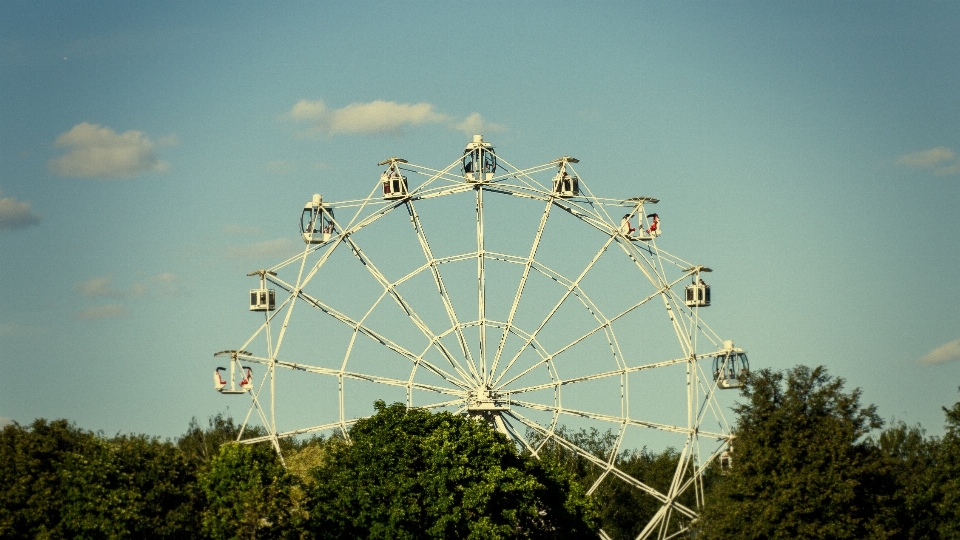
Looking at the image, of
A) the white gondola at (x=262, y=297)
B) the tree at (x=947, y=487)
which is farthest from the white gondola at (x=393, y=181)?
the tree at (x=947, y=487)

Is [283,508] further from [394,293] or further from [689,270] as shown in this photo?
[689,270]

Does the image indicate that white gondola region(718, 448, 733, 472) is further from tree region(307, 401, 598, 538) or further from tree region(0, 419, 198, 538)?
tree region(0, 419, 198, 538)

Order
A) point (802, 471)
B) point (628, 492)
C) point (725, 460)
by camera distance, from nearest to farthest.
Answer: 1. point (802, 471)
2. point (725, 460)
3. point (628, 492)

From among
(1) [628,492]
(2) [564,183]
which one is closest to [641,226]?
(2) [564,183]

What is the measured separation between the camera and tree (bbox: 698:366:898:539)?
8288 centimetres

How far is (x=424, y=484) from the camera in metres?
84.8

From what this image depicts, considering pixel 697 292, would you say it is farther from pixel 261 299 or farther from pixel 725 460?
pixel 261 299

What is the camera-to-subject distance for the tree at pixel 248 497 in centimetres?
8544

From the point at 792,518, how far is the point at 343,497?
20.5 meters

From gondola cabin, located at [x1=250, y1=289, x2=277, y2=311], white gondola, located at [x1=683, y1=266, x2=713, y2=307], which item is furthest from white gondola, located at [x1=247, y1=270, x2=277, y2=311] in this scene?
white gondola, located at [x1=683, y1=266, x2=713, y2=307]

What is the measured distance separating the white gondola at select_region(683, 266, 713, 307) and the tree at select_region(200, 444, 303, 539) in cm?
2269

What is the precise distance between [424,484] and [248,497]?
8260 mm

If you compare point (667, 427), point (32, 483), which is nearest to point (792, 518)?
point (667, 427)

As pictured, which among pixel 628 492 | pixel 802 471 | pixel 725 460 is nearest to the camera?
pixel 802 471
